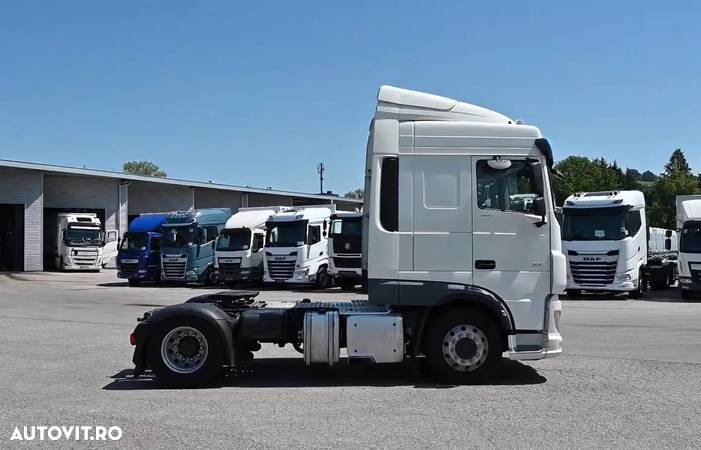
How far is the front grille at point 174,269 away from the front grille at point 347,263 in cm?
770

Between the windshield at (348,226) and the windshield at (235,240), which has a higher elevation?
the windshield at (348,226)

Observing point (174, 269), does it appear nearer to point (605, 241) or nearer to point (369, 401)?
point (605, 241)

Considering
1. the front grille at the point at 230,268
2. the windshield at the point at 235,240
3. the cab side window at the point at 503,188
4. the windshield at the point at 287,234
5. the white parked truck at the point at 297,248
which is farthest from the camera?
the windshield at the point at 235,240

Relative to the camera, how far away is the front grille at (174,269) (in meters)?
31.5

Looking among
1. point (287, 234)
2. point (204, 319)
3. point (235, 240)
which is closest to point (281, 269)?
point (287, 234)

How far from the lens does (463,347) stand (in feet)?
28.2

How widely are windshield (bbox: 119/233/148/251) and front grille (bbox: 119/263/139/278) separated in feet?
3.05

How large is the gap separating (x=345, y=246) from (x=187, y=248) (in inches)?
315

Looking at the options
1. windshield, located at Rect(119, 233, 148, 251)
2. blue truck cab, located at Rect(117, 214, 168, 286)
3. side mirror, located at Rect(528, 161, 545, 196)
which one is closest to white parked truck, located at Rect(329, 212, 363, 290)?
blue truck cab, located at Rect(117, 214, 168, 286)

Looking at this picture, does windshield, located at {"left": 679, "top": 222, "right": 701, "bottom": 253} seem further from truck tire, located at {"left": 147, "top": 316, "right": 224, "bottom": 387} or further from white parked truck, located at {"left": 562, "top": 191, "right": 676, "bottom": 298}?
truck tire, located at {"left": 147, "top": 316, "right": 224, "bottom": 387}

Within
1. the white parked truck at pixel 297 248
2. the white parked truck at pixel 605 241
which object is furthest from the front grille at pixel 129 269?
the white parked truck at pixel 605 241

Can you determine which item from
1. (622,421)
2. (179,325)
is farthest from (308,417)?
(622,421)

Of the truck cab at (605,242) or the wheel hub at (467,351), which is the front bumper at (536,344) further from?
the truck cab at (605,242)

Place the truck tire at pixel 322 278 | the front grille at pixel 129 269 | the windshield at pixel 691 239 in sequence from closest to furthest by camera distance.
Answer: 1. the windshield at pixel 691 239
2. the truck tire at pixel 322 278
3. the front grille at pixel 129 269
